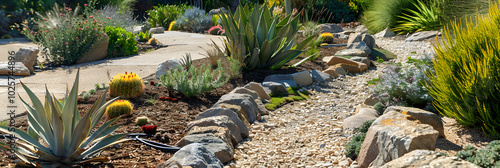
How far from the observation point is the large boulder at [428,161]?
7.53 feet

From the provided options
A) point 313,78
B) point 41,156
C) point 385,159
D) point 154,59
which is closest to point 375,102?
point 313,78

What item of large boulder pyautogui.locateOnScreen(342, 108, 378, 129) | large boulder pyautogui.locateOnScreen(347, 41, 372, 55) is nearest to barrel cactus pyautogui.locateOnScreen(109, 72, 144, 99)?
large boulder pyautogui.locateOnScreen(342, 108, 378, 129)

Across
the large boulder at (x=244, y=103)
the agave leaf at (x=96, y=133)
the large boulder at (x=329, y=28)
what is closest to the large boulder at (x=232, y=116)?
the large boulder at (x=244, y=103)

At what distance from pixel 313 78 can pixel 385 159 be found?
12.7ft

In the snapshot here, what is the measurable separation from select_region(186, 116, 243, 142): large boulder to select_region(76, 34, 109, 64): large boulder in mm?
5126

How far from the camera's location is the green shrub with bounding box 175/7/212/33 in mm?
15336

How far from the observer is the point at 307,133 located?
4492 millimetres

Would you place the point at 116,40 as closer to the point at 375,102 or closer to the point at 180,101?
the point at 180,101

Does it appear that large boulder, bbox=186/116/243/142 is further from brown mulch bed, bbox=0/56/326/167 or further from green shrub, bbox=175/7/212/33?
green shrub, bbox=175/7/212/33

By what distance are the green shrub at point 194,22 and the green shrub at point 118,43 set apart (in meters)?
5.87

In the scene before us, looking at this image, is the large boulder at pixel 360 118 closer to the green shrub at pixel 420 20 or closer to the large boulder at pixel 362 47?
the large boulder at pixel 362 47

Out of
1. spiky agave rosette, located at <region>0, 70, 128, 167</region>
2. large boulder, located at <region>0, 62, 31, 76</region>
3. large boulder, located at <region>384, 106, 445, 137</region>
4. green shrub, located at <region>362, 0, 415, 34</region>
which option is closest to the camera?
spiky agave rosette, located at <region>0, 70, 128, 167</region>

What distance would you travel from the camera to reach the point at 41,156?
3018 millimetres

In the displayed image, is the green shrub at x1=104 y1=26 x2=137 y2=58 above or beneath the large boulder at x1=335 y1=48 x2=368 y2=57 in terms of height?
above
